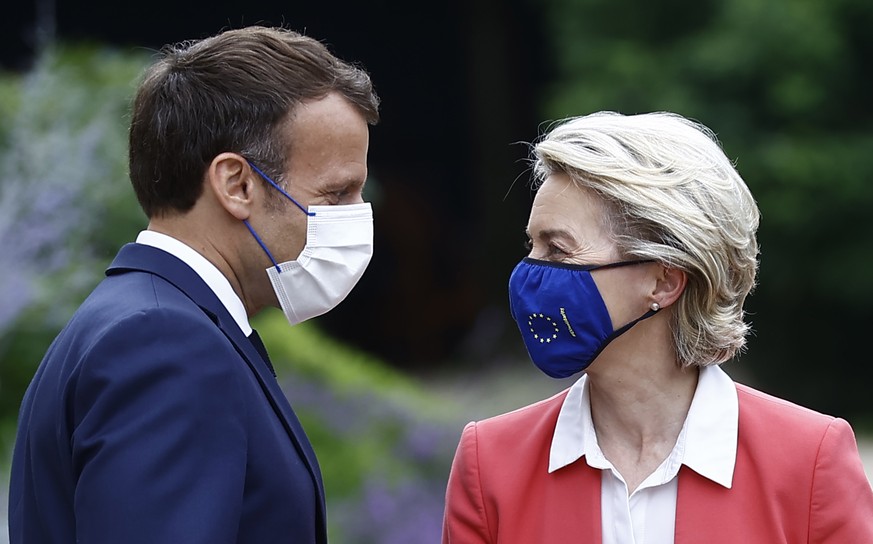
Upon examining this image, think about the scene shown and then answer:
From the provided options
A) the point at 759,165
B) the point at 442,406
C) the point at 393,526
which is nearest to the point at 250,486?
the point at 393,526

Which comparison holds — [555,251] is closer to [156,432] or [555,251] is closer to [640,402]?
[640,402]

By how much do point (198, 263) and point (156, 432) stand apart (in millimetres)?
433

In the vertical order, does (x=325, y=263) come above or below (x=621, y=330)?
above

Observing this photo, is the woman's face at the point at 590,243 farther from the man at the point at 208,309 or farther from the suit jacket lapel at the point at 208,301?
the suit jacket lapel at the point at 208,301

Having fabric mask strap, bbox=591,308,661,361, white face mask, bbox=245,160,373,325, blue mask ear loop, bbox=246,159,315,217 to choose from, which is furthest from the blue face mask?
blue mask ear loop, bbox=246,159,315,217

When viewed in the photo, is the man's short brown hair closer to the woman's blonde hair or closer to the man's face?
the man's face

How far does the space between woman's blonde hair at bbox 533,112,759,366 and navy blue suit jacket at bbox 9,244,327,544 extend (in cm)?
78

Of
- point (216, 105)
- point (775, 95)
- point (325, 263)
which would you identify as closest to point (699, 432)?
point (325, 263)

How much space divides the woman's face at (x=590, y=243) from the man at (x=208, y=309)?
39 centimetres

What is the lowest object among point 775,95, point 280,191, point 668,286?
point 668,286

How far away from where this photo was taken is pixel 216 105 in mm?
2154

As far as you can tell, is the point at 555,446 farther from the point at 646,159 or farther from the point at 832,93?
the point at 832,93

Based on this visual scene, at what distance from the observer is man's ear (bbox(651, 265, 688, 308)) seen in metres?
2.41

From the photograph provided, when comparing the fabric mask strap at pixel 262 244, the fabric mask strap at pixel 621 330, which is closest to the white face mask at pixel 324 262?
the fabric mask strap at pixel 262 244
